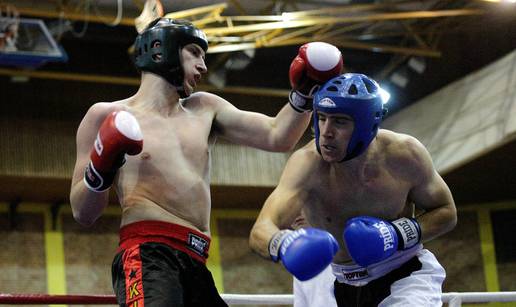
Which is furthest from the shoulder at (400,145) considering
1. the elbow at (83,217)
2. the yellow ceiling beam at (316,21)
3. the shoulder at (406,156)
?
the yellow ceiling beam at (316,21)

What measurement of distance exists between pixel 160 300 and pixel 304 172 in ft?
2.61

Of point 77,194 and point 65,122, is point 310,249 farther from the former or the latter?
point 65,122

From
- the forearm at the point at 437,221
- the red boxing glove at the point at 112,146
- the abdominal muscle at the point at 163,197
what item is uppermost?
the red boxing glove at the point at 112,146

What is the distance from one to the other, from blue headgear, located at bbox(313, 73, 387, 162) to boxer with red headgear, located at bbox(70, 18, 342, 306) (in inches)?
2.7

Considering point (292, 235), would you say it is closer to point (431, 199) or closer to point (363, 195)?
point (363, 195)

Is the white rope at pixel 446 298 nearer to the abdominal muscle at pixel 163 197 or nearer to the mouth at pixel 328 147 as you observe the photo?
the abdominal muscle at pixel 163 197

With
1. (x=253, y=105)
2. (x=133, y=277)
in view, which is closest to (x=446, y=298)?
(x=133, y=277)

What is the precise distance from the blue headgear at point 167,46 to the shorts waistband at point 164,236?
0.61 meters

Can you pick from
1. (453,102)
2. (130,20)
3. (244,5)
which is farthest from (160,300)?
(453,102)

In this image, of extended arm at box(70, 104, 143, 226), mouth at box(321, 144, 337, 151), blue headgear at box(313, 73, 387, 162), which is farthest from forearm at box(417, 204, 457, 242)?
extended arm at box(70, 104, 143, 226)

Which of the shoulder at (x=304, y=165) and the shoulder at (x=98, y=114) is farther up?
the shoulder at (x=98, y=114)

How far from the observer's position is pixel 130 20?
981 centimetres

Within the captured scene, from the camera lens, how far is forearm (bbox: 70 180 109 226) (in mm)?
2930

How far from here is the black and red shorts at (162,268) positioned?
2811 millimetres
